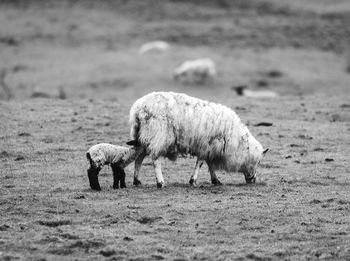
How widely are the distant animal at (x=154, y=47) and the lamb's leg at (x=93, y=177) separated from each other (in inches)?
1249

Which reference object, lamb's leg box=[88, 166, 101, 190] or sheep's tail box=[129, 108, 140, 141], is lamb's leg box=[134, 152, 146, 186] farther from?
lamb's leg box=[88, 166, 101, 190]

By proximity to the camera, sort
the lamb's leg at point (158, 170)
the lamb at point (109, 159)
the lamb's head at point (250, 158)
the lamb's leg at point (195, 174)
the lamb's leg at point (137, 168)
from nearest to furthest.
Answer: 1. the lamb at point (109, 159)
2. the lamb's leg at point (158, 170)
3. the lamb's leg at point (137, 168)
4. the lamb's leg at point (195, 174)
5. the lamb's head at point (250, 158)

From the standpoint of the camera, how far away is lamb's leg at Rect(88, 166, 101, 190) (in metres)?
13.1

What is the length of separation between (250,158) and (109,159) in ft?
9.86

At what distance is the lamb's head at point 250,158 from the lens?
14398 millimetres

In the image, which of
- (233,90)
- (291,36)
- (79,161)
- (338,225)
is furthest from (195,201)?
(291,36)

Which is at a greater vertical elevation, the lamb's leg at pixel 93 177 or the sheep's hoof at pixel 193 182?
the lamb's leg at pixel 93 177

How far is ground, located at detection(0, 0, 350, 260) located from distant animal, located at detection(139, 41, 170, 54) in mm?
846

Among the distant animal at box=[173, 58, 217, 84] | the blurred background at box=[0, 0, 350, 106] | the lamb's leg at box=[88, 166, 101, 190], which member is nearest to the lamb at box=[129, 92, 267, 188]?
the lamb's leg at box=[88, 166, 101, 190]

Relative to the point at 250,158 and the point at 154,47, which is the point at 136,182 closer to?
the point at 250,158

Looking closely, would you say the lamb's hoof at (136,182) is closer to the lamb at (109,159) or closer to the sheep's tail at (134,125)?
the lamb at (109,159)

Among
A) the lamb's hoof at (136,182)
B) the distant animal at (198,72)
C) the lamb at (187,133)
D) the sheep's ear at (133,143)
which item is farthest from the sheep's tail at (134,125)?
the distant animal at (198,72)

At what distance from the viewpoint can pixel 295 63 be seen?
44.7m

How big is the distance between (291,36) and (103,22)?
1414 centimetres
